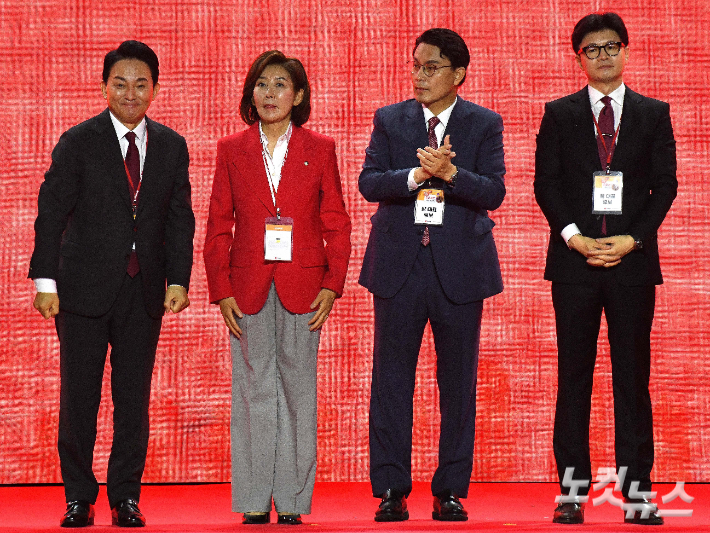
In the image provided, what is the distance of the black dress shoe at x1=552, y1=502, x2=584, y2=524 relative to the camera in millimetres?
2936

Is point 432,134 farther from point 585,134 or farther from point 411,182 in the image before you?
point 585,134

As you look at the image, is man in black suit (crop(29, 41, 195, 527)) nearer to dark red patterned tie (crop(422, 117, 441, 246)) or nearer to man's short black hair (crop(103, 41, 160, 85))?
man's short black hair (crop(103, 41, 160, 85))

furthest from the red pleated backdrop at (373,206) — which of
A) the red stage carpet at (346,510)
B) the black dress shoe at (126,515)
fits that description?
the black dress shoe at (126,515)

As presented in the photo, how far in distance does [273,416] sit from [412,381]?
1.51 ft

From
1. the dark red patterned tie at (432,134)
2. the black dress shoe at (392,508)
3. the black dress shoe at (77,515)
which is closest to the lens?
the black dress shoe at (77,515)

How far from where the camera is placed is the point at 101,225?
2.93m

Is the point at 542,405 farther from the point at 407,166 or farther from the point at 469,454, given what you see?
the point at 407,166

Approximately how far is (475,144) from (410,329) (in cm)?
63

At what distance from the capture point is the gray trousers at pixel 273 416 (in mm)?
2947

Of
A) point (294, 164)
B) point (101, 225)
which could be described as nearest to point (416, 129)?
point (294, 164)

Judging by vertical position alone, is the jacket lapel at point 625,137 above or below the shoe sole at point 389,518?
above

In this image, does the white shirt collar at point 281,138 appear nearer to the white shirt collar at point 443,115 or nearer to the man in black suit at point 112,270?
the man in black suit at point 112,270

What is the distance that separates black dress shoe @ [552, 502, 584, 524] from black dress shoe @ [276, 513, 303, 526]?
31.8 inches

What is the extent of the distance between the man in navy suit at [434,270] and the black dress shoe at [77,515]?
2.91 feet
